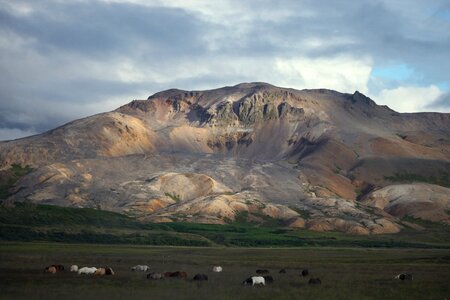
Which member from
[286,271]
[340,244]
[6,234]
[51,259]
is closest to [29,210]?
[6,234]

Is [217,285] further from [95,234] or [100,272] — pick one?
[95,234]

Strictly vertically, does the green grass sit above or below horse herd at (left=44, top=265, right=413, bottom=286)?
above

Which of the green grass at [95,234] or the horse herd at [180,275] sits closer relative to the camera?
the horse herd at [180,275]

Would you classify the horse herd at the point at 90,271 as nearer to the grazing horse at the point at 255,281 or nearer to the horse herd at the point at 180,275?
the horse herd at the point at 180,275

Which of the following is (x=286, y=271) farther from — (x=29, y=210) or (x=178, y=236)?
(x=29, y=210)

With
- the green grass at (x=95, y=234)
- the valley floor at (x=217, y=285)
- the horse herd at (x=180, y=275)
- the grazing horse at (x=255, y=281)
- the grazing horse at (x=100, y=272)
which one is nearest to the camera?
the valley floor at (x=217, y=285)

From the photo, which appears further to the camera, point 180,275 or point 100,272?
point 180,275

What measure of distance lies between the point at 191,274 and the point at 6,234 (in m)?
90.3

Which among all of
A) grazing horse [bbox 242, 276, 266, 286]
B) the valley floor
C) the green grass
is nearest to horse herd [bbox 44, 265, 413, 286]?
grazing horse [bbox 242, 276, 266, 286]

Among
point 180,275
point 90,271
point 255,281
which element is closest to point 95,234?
point 90,271

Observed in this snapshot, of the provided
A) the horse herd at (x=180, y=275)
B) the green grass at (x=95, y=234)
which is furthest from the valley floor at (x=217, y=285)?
the green grass at (x=95, y=234)

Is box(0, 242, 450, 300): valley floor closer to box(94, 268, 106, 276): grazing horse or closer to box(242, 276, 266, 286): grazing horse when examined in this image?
box(242, 276, 266, 286): grazing horse

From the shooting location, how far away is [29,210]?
625ft

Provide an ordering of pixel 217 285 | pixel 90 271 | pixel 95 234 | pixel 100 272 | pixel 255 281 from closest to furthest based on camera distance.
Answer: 1. pixel 217 285
2. pixel 255 281
3. pixel 100 272
4. pixel 90 271
5. pixel 95 234
